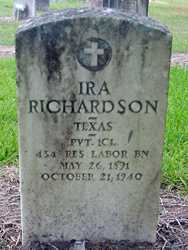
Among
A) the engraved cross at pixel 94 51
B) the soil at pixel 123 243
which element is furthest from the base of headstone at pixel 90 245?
the engraved cross at pixel 94 51

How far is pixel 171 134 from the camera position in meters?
4.80

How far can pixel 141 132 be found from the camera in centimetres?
286

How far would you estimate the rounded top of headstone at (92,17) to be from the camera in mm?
2623

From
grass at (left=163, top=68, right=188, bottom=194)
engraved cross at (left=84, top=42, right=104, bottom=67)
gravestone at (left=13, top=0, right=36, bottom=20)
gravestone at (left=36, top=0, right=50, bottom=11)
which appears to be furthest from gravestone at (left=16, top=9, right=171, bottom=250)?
gravestone at (left=36, top=0, right=50, bottom=11)

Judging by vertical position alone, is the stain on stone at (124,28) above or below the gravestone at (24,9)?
below

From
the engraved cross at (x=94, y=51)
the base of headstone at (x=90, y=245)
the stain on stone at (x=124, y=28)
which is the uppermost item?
the stain on stone at (x=124, y=28)

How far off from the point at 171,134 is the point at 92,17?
93.7 inches

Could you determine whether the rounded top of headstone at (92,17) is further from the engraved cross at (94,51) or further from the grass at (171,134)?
the grass at (171,134)

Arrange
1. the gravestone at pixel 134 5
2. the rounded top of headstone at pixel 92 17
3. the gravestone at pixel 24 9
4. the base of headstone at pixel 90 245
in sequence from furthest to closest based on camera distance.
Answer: the gravestone at pixel 24 9
the gravestone at pixel 134 5
the base of headstone at pixel 90 245
the rounded top of headstone at pixel 92 17

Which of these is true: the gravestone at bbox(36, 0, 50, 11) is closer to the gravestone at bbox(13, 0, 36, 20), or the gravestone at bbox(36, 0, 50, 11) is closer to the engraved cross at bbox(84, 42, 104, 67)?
the gravestone at bbox(13, 0, 36, 20)

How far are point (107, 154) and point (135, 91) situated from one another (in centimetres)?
39

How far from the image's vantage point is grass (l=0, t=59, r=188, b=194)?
3998 mm

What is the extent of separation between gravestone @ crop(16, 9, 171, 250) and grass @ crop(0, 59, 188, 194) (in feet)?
3.27

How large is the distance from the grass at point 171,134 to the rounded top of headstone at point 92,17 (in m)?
1.55
